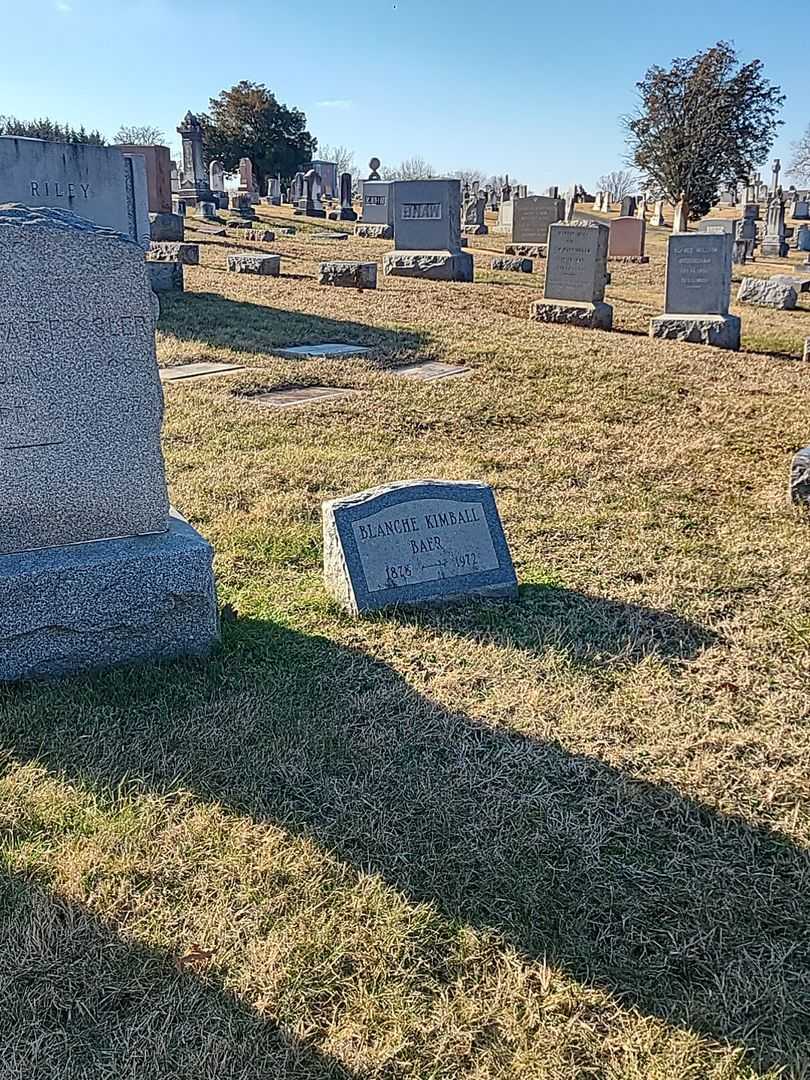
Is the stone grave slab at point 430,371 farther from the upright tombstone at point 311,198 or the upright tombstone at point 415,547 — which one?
the upright tombstone at point 311,198

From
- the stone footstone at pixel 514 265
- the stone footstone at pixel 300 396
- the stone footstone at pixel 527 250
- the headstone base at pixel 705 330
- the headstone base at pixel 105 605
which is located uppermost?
the stone footstone at pixel 527 250

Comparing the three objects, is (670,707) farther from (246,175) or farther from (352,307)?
(246,175)

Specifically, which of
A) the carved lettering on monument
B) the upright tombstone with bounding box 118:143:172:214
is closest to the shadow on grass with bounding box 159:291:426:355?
the carved lettering on monument

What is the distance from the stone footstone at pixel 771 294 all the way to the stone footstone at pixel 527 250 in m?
5.69

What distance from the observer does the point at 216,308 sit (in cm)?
1020

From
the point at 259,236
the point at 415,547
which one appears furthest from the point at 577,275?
the point at 259,236

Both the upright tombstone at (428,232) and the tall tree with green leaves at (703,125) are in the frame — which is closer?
the upright tombstone at (428,232)

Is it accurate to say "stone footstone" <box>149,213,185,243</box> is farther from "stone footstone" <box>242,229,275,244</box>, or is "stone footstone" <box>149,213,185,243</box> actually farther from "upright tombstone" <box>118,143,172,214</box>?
"stone footstone" <box>242,229,275,244</box>

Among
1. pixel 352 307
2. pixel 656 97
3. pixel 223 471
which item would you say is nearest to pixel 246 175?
pixel 656 97

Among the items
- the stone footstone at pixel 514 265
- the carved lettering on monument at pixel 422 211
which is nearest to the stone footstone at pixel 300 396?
the carved lettering on monument at pixel 422 211

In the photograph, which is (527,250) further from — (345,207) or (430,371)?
(345,207)

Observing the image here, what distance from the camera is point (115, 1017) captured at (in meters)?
1.71

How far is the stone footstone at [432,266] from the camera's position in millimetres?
13906

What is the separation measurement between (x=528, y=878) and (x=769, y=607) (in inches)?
78.1
